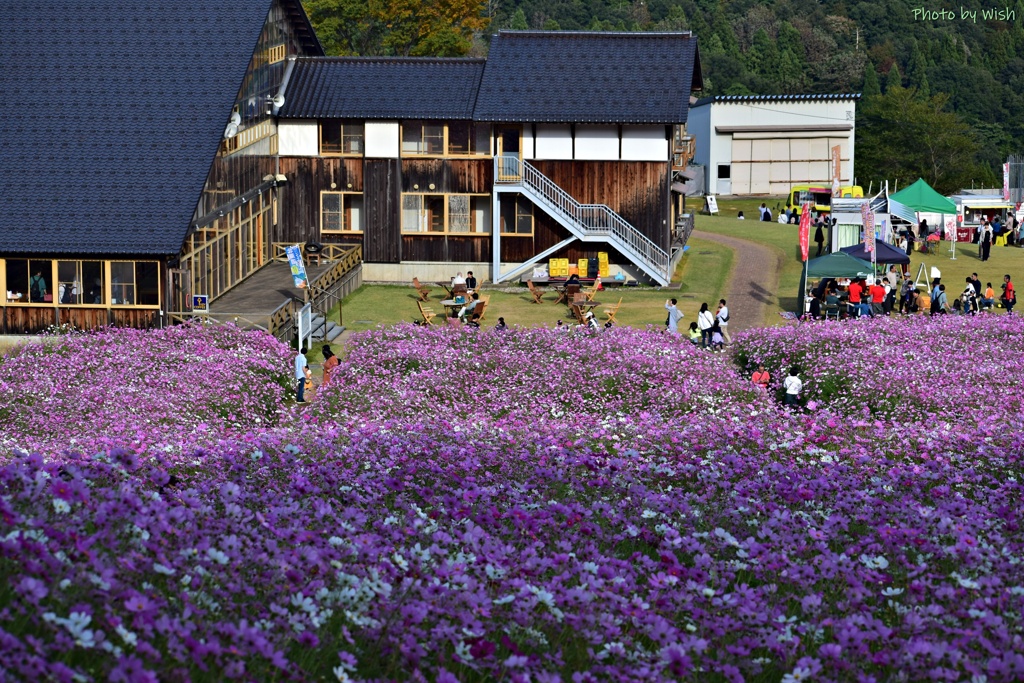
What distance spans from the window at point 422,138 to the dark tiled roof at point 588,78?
1761 mm

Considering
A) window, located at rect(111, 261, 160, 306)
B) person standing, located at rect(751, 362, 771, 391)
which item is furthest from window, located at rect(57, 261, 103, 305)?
person standing, located at rect(751, 362, 771, 391)

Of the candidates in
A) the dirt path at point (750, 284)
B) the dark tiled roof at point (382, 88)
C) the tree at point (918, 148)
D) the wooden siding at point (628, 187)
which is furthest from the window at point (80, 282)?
the tree at point (918, 148)

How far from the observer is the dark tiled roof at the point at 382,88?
4862 cm

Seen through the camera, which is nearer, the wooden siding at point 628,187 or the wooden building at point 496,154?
the wooden building at point 496,154

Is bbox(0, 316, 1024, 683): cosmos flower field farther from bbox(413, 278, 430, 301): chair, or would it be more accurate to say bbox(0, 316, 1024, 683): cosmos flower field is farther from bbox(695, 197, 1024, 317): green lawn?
bbox(695, 197, 1024, 317): green lawn

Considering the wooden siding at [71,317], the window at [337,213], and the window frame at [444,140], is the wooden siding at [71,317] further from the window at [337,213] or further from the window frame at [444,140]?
the window frame at [444,140]

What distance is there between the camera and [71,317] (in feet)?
124

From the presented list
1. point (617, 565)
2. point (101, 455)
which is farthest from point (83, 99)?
point (617, 565)

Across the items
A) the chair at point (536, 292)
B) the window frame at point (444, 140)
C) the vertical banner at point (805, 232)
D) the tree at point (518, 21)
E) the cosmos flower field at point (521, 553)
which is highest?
the tree at point (518, 21)

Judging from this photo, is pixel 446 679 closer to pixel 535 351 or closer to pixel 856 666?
pixel 856 666

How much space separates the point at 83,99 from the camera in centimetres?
4212

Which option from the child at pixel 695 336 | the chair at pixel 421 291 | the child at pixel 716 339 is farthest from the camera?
the chair at pixel 421 291

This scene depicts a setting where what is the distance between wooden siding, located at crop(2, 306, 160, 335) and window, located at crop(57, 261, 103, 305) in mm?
267

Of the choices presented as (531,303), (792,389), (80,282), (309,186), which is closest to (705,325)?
(792,389)
